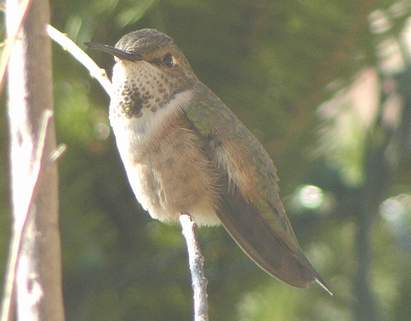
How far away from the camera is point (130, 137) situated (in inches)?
82.0

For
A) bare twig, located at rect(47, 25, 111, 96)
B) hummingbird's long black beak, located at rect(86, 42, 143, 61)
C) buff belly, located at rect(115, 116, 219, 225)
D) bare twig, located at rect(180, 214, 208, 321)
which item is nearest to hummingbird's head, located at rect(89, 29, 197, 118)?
hummingbird's long black beak, located at rect(86, 42, 143, 61)

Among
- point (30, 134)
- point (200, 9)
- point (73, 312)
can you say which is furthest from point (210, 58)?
point (30, 134)

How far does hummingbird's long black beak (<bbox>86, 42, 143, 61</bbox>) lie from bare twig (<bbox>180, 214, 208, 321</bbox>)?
369 millimetres

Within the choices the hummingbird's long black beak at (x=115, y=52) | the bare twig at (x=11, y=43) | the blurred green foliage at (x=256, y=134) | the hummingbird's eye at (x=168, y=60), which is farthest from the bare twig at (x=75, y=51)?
the bare twig at (x=11, y=43)

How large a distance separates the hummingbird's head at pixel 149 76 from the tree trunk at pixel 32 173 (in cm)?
80

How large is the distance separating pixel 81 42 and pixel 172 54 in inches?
13.2

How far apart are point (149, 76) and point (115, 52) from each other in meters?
0.34

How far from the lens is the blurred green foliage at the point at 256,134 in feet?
6.64

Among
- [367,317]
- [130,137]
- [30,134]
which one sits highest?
[30,134]

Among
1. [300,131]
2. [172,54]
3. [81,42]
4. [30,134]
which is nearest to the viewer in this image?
[30,134]

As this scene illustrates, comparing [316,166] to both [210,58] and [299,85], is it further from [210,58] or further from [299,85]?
[210,58]

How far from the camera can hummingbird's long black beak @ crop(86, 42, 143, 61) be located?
1850 millimetres

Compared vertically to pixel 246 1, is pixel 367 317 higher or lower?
lower

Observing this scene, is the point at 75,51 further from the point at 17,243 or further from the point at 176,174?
the point at 17,243
